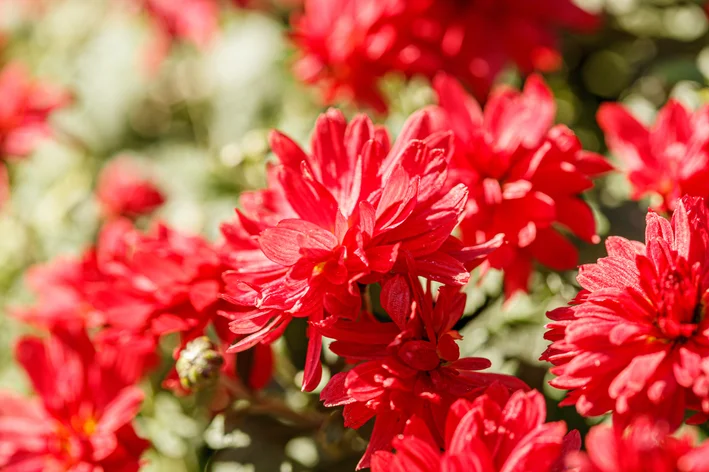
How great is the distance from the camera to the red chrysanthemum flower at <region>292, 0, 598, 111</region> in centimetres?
121

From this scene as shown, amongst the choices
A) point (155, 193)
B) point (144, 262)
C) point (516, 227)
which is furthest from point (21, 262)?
point (516, 227)

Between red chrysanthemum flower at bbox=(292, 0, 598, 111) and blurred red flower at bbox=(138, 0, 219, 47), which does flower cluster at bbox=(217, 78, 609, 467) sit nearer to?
red chrysanthemum flower at bbox=(292, 0, 598, 111)

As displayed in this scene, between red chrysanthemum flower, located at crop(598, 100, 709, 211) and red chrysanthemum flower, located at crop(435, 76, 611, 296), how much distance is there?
0.19 feet

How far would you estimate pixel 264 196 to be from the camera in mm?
854

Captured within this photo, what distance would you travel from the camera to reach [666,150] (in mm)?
924

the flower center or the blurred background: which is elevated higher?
the flower center

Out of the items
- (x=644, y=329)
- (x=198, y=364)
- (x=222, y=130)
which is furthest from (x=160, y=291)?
(x=222, y=130)

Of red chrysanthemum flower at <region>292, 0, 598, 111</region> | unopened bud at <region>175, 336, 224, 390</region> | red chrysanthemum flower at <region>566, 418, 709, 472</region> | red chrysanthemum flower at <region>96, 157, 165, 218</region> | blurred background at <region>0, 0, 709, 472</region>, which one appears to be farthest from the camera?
red chrysanthemum flower at <region>96, 157, 165, 218</region>

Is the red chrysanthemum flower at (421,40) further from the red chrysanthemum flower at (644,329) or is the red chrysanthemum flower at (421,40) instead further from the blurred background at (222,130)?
the red chrysanthemum flower at (644,329)

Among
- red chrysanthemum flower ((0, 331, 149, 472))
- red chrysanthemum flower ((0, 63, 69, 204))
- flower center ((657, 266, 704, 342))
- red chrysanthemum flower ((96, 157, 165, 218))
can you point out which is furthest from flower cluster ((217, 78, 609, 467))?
red chrysanthemum flower ((0, 63, 69, 204))

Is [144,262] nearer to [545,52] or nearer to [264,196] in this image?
[264,196]

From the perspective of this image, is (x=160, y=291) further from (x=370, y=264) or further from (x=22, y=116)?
(x=22, y=116)

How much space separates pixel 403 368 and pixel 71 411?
524 mm

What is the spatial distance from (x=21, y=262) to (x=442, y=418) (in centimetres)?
103
